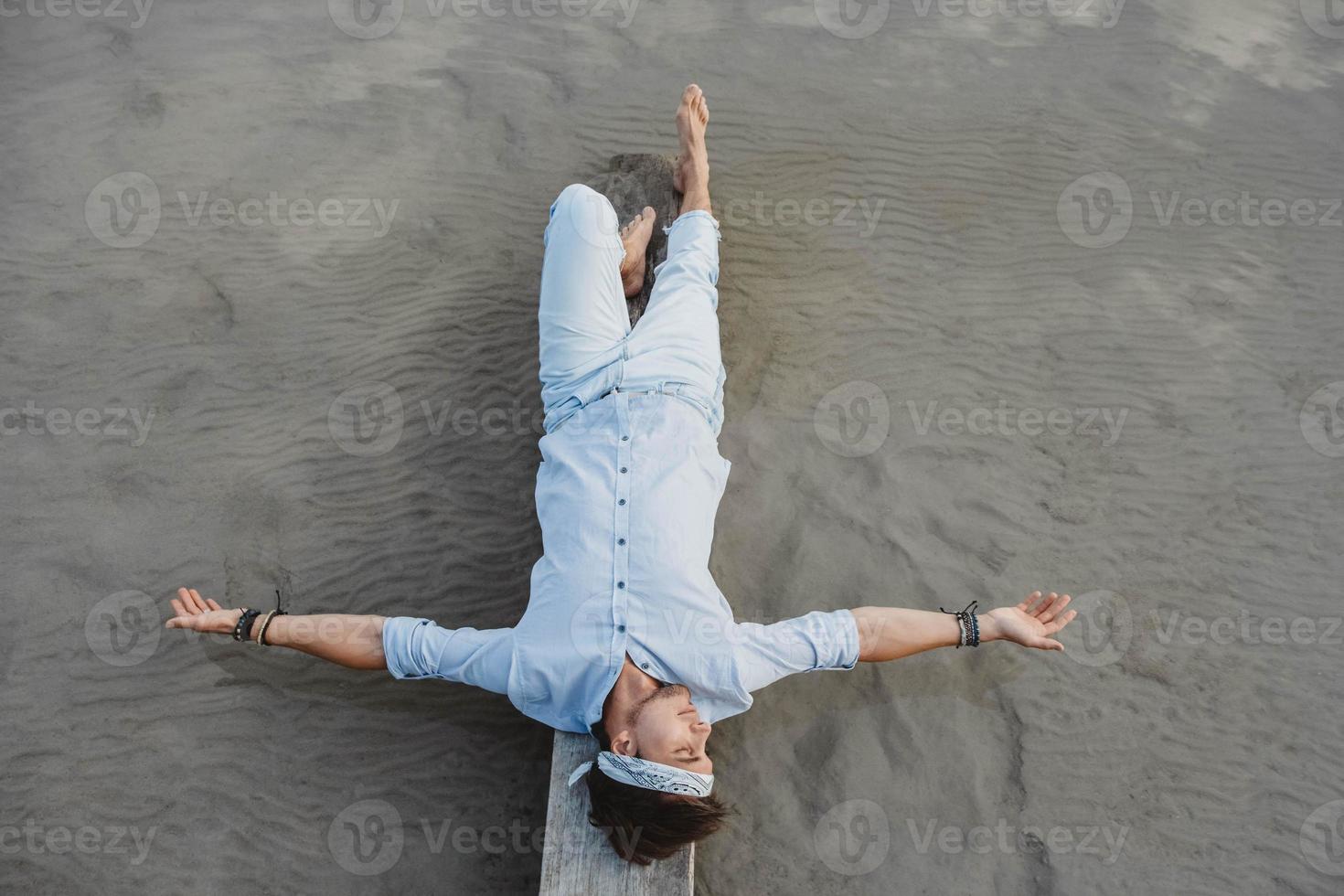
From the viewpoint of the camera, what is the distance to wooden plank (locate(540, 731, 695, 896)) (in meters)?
3.51

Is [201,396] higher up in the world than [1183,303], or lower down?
lower down

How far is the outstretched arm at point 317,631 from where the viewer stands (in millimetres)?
3764

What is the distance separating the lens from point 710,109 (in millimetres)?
6156

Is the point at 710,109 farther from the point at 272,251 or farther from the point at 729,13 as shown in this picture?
the point at 272,251

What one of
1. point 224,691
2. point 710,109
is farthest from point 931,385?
point 224,691

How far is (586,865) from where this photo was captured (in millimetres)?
3559

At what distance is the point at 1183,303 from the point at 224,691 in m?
5.97
